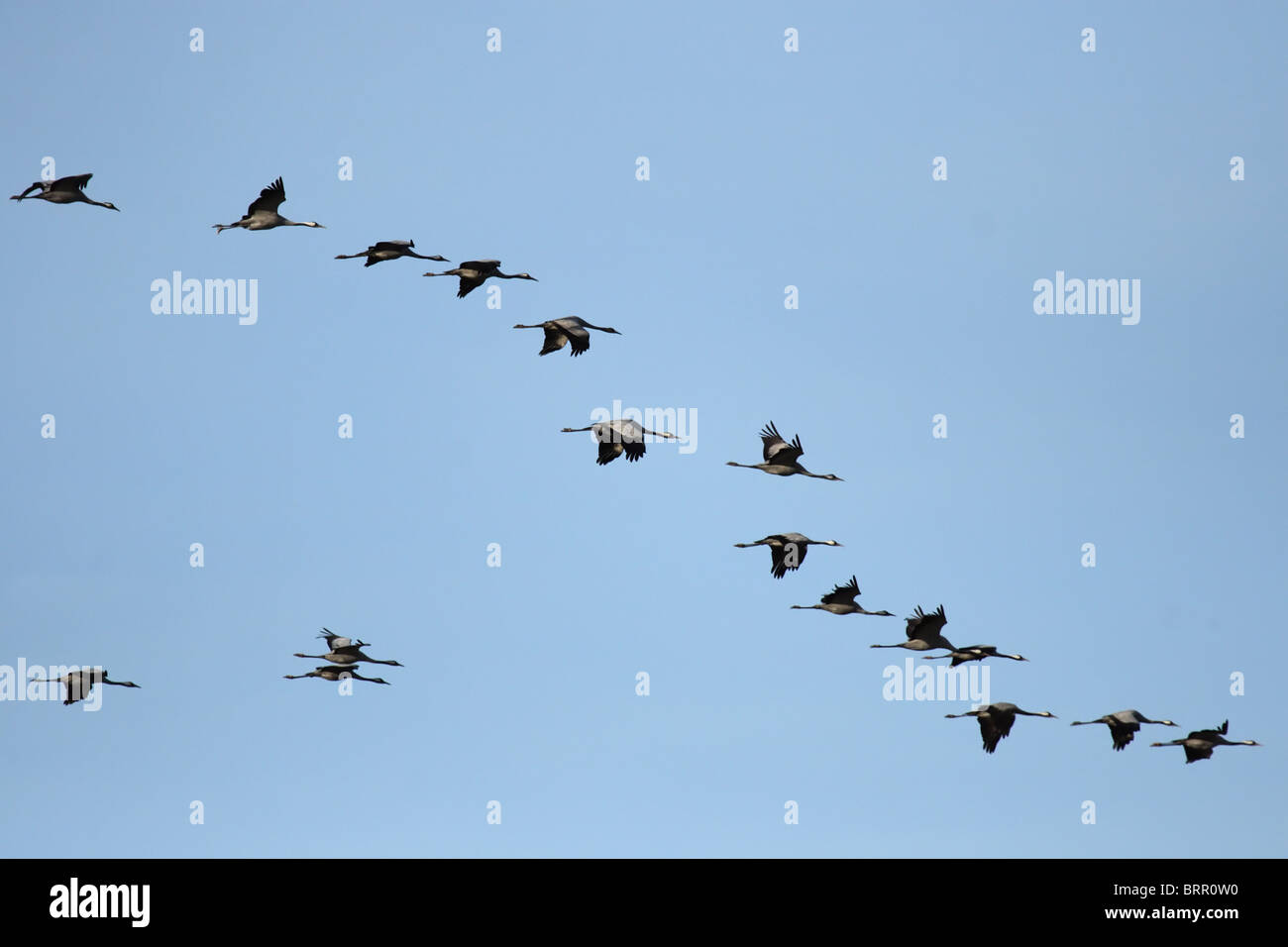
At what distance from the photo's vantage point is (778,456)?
6112 cm

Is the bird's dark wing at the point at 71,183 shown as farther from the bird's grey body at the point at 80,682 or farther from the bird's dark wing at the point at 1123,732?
the bird's dark wing at the point at 1123,732

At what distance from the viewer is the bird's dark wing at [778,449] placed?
60938 millimetres

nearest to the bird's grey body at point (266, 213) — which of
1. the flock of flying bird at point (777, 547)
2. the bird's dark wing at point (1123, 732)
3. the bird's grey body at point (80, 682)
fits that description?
the flock of flying bird at point (777, 547)

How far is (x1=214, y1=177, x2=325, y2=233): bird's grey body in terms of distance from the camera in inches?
2313

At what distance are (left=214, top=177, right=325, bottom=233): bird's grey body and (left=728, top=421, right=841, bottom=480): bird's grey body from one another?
45.6 ft

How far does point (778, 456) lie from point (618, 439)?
257 inches

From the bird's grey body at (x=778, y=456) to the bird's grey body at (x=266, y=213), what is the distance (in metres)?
13.9

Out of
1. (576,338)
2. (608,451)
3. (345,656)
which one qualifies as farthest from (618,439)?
(345,656)

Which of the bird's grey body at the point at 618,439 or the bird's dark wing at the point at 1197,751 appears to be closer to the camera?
the bird's grey body at the point at 618,439

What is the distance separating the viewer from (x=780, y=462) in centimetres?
6134

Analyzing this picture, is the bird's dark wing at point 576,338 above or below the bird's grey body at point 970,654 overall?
above
